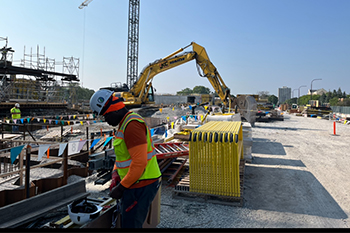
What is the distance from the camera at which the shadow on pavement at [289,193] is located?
17.0ft

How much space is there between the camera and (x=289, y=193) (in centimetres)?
609

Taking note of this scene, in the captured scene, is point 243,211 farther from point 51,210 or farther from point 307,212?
point 51,210

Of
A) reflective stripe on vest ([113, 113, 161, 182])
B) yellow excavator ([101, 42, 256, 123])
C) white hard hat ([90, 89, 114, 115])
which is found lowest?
reflective stripe on vest ([113, 113, 161, 182])

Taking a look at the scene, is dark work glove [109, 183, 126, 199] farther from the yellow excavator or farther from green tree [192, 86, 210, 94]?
green tree [192, 86, 210, 94]

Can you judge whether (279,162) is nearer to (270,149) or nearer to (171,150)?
(270,149)

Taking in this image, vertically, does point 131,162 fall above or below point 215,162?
above

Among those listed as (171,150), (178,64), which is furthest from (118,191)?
(178,64)

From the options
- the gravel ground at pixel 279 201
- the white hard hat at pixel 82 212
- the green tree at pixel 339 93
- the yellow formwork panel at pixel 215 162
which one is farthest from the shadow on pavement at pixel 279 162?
the green tree at pixel 339 93

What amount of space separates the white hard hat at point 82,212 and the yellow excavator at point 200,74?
18.2m

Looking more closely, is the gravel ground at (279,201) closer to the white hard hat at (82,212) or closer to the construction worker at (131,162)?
the white hard hat at (82,212)

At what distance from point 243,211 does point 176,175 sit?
2.42m

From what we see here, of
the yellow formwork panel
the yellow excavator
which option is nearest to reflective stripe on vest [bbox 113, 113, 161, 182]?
the yellow formwork panel

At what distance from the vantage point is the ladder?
22.0 feet

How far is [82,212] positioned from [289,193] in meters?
4.93
